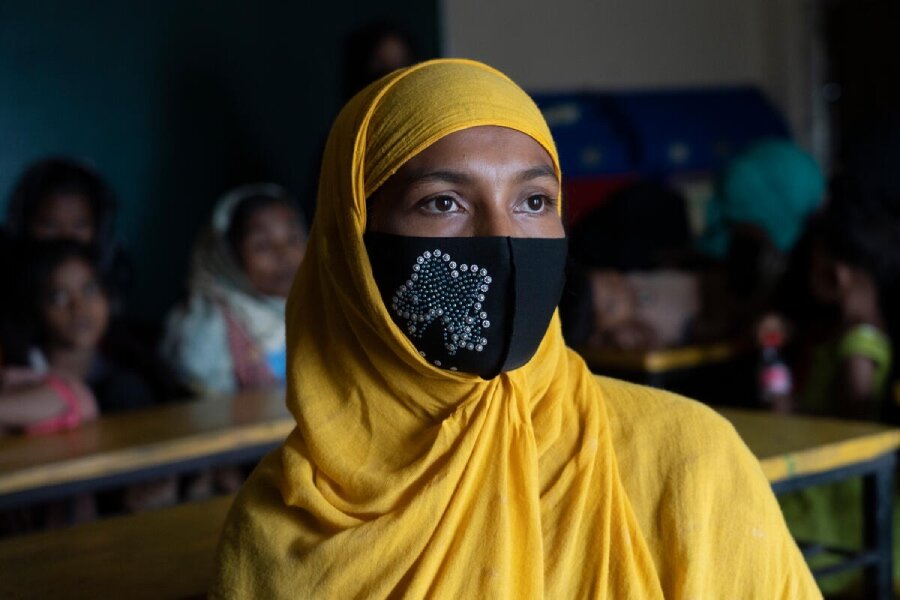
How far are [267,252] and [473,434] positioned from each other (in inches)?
119

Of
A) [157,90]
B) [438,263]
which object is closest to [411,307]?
[438,263]

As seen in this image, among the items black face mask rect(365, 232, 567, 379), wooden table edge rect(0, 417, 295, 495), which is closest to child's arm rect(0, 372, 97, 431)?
wooden table edge rect(0, 417, 295, 495)

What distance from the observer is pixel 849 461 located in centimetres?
230

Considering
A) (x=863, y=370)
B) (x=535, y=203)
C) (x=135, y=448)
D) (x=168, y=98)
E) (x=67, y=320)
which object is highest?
(x=168, y=98)

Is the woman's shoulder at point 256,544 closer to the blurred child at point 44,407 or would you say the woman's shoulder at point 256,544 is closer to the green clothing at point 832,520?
the green clothing at point 832,520

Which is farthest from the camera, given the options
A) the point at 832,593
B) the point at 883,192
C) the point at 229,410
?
the point at 883,192

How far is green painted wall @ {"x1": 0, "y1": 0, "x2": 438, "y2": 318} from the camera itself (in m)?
4.89

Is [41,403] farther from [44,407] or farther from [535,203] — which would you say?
[535,203]

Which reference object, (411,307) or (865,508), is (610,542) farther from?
(865,508)

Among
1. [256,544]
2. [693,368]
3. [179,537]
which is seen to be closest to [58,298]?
[179,537]

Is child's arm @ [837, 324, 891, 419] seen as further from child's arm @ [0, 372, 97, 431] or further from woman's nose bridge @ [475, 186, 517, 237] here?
woman's nose bridge @ [475, 186, 517, 237]

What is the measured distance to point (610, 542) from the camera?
130cm

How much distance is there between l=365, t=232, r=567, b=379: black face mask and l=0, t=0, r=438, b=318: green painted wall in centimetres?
355

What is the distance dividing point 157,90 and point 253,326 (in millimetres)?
1595
